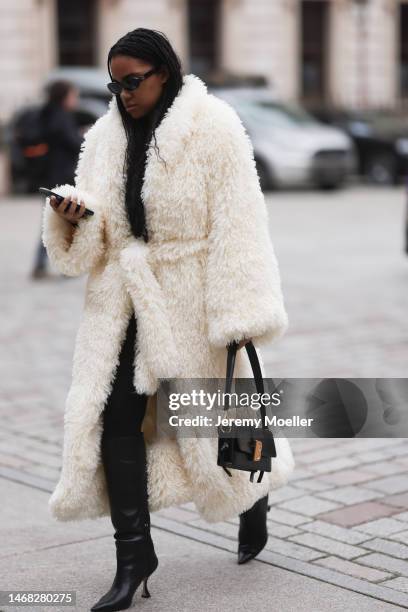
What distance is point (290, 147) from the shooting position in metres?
21.5

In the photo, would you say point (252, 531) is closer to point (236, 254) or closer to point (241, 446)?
point (241, 446)

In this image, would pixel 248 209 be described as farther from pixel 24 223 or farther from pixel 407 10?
pixel 407 10

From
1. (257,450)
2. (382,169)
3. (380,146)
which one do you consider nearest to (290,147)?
(380,146)

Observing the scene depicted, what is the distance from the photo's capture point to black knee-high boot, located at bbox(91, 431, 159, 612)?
12.1 feet

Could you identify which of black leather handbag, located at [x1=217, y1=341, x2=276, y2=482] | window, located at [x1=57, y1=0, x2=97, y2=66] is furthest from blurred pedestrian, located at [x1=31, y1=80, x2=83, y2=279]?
window, located at [x1=57, y1=0, x2=97, y2=66]

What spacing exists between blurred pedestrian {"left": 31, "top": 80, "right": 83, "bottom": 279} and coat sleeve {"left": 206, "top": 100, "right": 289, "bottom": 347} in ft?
25.8

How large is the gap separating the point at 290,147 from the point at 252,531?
17.9 m

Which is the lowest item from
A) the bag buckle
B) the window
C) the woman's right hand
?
the bag buckle

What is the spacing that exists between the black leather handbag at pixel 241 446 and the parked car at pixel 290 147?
1784 cm

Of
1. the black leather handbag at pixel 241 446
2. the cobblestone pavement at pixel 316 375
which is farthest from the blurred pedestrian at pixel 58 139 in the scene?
the black leather handbag at pixel 241 446

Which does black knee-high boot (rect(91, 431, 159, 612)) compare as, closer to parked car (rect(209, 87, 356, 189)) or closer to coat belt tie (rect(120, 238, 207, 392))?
coat belt tie (rect(120, 238, 207, 392))

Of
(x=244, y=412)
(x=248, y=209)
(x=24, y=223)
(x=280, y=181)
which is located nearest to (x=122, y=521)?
(x=244, y=412)

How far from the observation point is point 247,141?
12.3 feet

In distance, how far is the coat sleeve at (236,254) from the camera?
11.9ft
